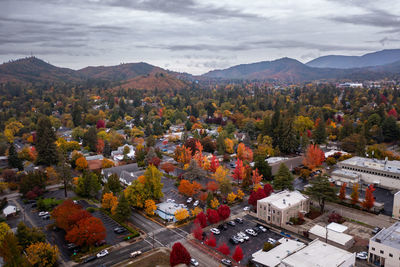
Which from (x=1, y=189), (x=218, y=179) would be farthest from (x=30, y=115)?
(x=218, y=179)

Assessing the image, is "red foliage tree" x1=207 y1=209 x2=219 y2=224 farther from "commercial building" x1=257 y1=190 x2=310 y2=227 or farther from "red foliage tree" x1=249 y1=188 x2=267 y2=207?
"red foliage tree" x1=249 y1=188 x2=267 y2=207

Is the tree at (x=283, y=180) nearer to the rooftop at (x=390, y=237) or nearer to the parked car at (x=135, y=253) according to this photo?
the rooftop at (x=390, y=237)

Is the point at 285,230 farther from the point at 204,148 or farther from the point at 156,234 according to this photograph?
the point at 204,148

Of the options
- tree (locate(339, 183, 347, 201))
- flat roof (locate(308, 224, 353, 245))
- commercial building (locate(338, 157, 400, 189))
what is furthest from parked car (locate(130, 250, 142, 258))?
commercial building (locate(338, 157, 400, 189))

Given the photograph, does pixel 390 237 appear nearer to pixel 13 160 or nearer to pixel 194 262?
pixel 194 262

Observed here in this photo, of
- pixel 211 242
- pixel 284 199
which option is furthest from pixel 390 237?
pixel 211 242

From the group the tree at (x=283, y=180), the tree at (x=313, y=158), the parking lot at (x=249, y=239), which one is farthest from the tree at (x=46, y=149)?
the tree at (x=313, y=158)
